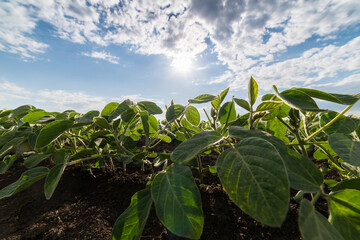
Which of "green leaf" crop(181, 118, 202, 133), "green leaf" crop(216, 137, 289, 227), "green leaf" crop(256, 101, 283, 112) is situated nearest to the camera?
"green leaf" crop(216, 137, 289, 227)

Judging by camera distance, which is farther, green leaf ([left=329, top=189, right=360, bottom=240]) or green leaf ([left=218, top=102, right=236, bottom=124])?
green leaf ([left=218, top=102, right=236, bottom=124])

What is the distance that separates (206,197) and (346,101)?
727 mm

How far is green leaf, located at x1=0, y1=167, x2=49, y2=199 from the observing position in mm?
698

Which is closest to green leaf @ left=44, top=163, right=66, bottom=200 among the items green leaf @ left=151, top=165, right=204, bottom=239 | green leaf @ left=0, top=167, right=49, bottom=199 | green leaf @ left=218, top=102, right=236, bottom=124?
green leaf @ left=0, top=167, right=49, bottom=199

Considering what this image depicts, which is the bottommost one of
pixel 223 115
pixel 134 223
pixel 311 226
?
pixel 134 223

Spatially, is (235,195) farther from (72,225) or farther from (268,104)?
(72,225)

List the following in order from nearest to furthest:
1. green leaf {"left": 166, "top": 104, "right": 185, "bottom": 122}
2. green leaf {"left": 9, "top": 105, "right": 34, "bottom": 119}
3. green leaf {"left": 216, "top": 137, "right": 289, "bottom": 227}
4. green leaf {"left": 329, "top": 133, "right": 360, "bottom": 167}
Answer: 1. green leaf {"left": 216, "top": 137, "right": 289, "bottom": 227}
2. green leaf {"left": 329, "top": 133, "right": 360, "bottom": 167}
3. green leaf {"left": 166, "top": 104, "right": 185, "bottom": 122}
4. green leaf {"left": 9, "top": 105, "right": 34, "bottom": 119}

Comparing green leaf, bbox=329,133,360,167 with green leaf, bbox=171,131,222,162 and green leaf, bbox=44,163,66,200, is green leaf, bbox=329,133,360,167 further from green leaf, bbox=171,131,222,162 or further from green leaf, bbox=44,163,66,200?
green leaf, bbox=44,163,66,200

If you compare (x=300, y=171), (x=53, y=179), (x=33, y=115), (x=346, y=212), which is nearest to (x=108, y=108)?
(x=53, y=179)

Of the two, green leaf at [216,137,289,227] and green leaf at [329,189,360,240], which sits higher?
green leaf at [216,137,289,227]

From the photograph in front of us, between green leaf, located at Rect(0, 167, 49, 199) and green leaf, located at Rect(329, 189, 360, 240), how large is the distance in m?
0.98

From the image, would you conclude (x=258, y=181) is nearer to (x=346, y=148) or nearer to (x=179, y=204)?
(x=179, y=204)

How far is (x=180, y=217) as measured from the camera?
1.45 ft

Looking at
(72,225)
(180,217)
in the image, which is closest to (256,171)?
(180,217)
